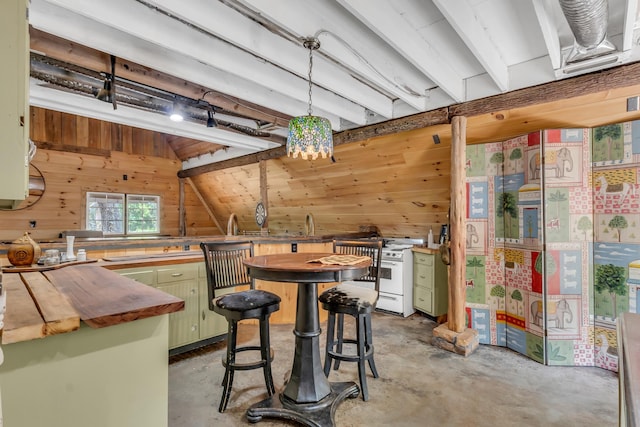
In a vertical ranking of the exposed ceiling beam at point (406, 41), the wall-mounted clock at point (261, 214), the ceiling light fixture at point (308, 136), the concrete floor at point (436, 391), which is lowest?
the concrete floor at point (436, 391)

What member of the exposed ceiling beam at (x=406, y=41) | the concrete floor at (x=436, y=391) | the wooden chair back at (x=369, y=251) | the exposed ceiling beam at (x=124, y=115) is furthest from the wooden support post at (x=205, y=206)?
the exposed ceiling beam at (x=406, y=41)

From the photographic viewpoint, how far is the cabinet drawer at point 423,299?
13.0 ft

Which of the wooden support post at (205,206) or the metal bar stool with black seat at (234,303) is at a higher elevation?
the wooden support post at (205,206)

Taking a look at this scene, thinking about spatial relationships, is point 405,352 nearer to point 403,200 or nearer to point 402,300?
A: point 402,300

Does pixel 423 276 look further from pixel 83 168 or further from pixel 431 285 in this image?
pixel 83 168

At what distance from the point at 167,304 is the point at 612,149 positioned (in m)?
3.31

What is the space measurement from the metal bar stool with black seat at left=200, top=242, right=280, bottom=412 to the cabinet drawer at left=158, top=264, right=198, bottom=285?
0.77m

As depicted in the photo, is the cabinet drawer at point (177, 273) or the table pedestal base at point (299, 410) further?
the cabinet drawer at point (177, 273)

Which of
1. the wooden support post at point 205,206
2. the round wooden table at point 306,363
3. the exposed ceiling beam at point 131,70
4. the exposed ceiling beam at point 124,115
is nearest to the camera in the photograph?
the round wooden table at point 306,363

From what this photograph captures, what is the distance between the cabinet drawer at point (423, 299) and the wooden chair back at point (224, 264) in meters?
2.41

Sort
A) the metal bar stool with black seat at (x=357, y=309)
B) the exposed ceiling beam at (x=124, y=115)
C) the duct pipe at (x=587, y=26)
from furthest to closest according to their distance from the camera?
the exposed ceiling beam at (x=124, y=115) → the metal bar stool with black seat at (x=357, y=309) → the duct pipe at (x=587, y=26)

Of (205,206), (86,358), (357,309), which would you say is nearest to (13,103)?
(86,358)

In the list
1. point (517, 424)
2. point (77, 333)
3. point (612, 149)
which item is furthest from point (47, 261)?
point (612, 149)

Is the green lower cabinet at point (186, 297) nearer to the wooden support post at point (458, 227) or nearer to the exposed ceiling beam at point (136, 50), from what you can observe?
the exposed ceiling beam at point (136, 50)
